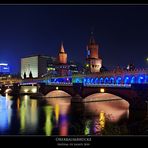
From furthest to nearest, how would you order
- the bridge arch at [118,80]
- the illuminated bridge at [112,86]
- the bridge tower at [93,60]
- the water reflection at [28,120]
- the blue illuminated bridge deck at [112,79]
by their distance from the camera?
the bridge tower at [93,60] < the bridge arch at [118,80] < the blue illuminated bridge deck at [112,79] < the illuminated bridge at [112,86] < the water reflection at [28,120]

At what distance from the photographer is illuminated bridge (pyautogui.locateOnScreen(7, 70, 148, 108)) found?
13484 mm

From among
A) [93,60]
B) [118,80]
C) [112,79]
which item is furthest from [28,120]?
[93,60]

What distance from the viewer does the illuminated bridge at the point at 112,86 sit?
44.2ft

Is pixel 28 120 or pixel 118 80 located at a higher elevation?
pixel 118 80

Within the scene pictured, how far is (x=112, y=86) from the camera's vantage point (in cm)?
1584

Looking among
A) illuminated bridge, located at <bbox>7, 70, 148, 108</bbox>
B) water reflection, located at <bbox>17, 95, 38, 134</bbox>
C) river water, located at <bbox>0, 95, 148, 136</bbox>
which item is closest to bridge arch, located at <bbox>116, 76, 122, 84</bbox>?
illuminated bridge, located at <bbox>7, 70, 148, 108</bbox>

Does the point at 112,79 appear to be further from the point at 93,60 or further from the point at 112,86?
the point at 93,60

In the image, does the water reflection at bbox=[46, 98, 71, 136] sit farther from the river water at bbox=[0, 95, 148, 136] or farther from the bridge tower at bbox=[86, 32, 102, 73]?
the bridge tower at bbox=[86, 32, 102, 73]

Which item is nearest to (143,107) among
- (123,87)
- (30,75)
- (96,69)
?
(123,87)

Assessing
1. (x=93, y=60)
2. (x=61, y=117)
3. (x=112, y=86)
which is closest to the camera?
(x=61, y=117)

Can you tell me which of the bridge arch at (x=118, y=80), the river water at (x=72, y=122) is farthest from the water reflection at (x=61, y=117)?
the bridge arch at (x=118, y=80)

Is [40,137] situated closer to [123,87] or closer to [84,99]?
[123,87]

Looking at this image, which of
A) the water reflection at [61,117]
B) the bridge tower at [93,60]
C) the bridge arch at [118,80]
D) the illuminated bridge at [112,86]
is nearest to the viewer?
the water reflection at [61,117]

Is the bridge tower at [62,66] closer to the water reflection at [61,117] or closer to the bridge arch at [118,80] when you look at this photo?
the bridge arch at [118,80]
